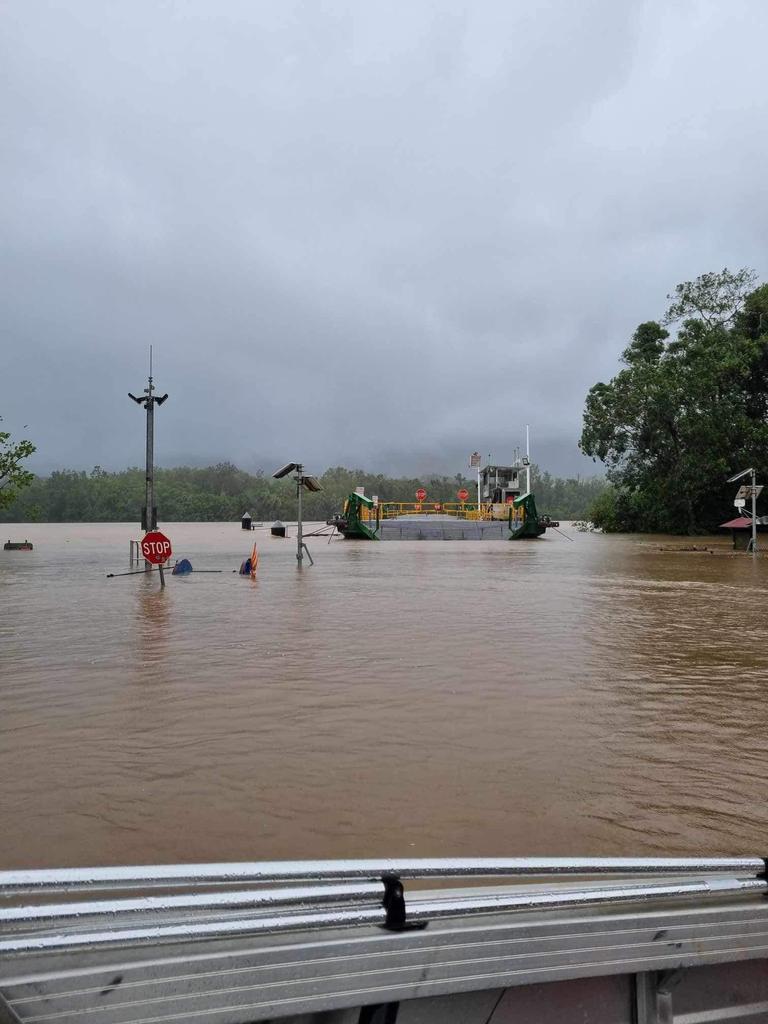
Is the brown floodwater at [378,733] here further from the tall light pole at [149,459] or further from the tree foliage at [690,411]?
the tree foliage at [690,411]

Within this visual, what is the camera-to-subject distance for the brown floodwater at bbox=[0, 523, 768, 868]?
3697 millimetres

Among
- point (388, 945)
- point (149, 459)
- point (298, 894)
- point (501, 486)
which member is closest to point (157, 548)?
point (149, 459)

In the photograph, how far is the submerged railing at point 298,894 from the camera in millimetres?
1688

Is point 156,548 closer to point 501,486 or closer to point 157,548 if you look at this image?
point 157,548

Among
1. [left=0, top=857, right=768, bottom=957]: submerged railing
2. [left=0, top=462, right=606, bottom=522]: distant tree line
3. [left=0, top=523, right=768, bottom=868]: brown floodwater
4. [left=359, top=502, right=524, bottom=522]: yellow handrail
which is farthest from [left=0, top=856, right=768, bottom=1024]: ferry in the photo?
[left=0, top=462, right=606, bottom=522]: distant tree line

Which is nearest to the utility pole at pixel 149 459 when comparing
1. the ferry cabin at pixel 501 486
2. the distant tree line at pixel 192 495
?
the ferry cabin at pixel 501 486

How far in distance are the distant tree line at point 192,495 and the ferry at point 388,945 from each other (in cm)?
11646

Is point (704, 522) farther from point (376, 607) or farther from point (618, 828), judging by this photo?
point (618, 828)

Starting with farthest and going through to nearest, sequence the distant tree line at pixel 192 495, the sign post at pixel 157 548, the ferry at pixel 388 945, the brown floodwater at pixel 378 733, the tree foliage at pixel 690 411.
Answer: the distant tree line at pixel 192 495
the tree foliage at pixel 690 411
the sign post at pixel 157 548
the brown floodwater at pixel 378 733
the ferry at pixel 388 945

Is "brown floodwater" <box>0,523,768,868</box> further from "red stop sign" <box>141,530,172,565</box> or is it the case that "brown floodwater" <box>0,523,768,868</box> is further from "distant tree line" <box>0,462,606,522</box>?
"distant tree line" <box>0,462,606,522</box>

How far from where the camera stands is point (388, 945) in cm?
178

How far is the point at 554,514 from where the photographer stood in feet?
511

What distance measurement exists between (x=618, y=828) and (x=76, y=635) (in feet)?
25.2

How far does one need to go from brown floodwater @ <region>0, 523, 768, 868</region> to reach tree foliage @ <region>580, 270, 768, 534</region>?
3282 centimetres
